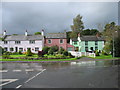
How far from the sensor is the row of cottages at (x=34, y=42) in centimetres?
4649

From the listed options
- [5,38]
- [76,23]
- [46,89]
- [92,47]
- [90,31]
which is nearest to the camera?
[46,89]

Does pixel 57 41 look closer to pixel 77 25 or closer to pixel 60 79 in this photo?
pixel 77 25

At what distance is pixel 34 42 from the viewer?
4688 centimetres

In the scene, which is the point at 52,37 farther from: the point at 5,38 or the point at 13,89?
the point at 13,89

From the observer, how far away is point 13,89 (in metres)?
7.69

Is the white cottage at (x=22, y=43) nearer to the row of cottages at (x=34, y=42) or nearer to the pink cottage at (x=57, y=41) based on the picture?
the row of cottages at (x=34, y=42)

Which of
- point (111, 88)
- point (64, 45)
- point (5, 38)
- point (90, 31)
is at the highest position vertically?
point (90, 31)

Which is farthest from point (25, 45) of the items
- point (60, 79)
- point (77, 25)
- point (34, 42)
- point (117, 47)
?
point (60, 79)

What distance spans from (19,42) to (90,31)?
59.9 meters

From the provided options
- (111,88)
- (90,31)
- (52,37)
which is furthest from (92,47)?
(111,88)

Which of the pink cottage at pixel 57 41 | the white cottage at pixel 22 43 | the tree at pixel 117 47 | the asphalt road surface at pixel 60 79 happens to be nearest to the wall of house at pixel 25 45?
the white cottage at pixel 22 43

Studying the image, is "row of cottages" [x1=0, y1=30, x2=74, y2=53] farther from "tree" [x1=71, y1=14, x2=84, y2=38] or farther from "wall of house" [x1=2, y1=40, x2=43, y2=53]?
"tree" [x1=71, y1=14, x2=84, y2=38]

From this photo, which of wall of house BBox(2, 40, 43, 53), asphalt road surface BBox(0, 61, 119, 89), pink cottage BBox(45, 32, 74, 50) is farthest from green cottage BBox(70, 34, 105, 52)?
asphalt road surface BBox(0, 61, 119, 89)

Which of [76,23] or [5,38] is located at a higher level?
[76,23]
